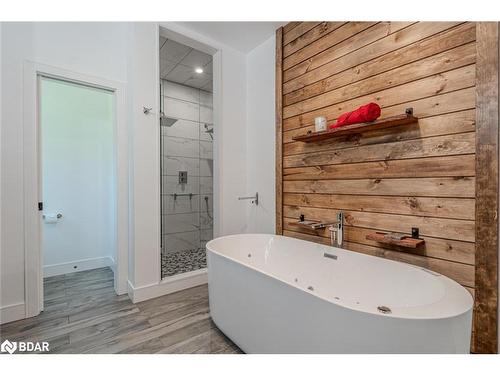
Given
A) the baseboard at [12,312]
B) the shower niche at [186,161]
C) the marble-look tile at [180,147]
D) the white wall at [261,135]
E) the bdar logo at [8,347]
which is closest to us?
the bdar logo at [8,347]

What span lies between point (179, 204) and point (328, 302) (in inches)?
127

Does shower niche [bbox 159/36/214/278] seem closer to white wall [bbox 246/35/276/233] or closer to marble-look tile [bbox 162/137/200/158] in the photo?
marble-look tile [bbox 162/137/200/158]

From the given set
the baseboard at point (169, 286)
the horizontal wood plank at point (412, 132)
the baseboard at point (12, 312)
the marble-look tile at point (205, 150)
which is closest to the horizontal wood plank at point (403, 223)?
the horizontal wood plank at point (412, 132)

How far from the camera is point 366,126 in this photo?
1.74 metres

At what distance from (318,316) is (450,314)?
1.70ft

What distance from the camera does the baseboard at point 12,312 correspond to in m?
1.97

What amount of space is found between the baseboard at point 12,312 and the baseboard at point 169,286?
0.81 metres

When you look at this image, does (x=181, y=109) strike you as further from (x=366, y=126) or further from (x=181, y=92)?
(x=366, y=126)

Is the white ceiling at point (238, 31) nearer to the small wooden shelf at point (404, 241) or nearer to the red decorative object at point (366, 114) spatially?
the red decorative object at point (366, 114)

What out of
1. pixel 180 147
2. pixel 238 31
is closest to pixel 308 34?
pixel 238 31

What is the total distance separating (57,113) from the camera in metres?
3.03

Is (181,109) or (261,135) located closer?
(261,135)

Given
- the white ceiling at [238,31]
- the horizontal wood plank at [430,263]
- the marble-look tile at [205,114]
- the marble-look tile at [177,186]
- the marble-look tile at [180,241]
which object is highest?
the white ceiling at [238,31]
